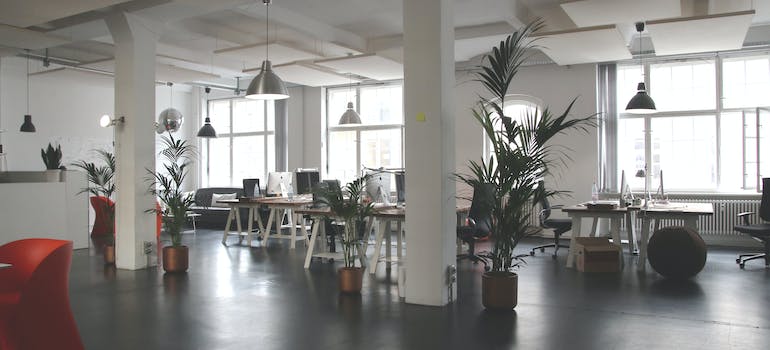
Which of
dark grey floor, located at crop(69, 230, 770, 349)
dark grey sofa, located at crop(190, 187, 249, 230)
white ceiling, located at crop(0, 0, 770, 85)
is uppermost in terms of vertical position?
white ceiling, located at crop(0, 0, 770, 85)

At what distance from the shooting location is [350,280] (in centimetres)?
573

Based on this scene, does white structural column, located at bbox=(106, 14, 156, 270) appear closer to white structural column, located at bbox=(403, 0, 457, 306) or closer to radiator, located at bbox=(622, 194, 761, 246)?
white structural column, located at bbox=(403, 0, 457, 306)

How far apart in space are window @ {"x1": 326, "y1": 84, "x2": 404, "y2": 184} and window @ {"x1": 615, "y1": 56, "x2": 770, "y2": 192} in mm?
4340

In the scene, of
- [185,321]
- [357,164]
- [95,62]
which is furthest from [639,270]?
[95,62]

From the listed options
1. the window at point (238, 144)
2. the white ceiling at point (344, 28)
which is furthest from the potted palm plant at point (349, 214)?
the window at point (238, 144)

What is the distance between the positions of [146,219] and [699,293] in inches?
244

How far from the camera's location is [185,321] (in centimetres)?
473

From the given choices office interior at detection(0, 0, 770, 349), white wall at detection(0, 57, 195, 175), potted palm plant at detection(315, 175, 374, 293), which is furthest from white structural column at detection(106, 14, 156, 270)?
white wall at detection(0, 57, 195, 175)

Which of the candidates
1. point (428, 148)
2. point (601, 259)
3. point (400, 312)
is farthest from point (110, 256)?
point (601, 259)

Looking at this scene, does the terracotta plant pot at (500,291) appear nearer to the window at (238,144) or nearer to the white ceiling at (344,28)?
the white ceiling at (344,28)

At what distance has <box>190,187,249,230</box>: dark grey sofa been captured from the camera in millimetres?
12172

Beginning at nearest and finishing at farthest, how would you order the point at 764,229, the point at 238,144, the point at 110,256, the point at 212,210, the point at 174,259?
1. the point at 174,259
2. the point at 764,229
3. the point at 110,256
4. the point at 212,210
5. the point at 238,144

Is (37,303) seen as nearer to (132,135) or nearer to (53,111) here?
(132,135)

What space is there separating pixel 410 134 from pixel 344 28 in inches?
165
